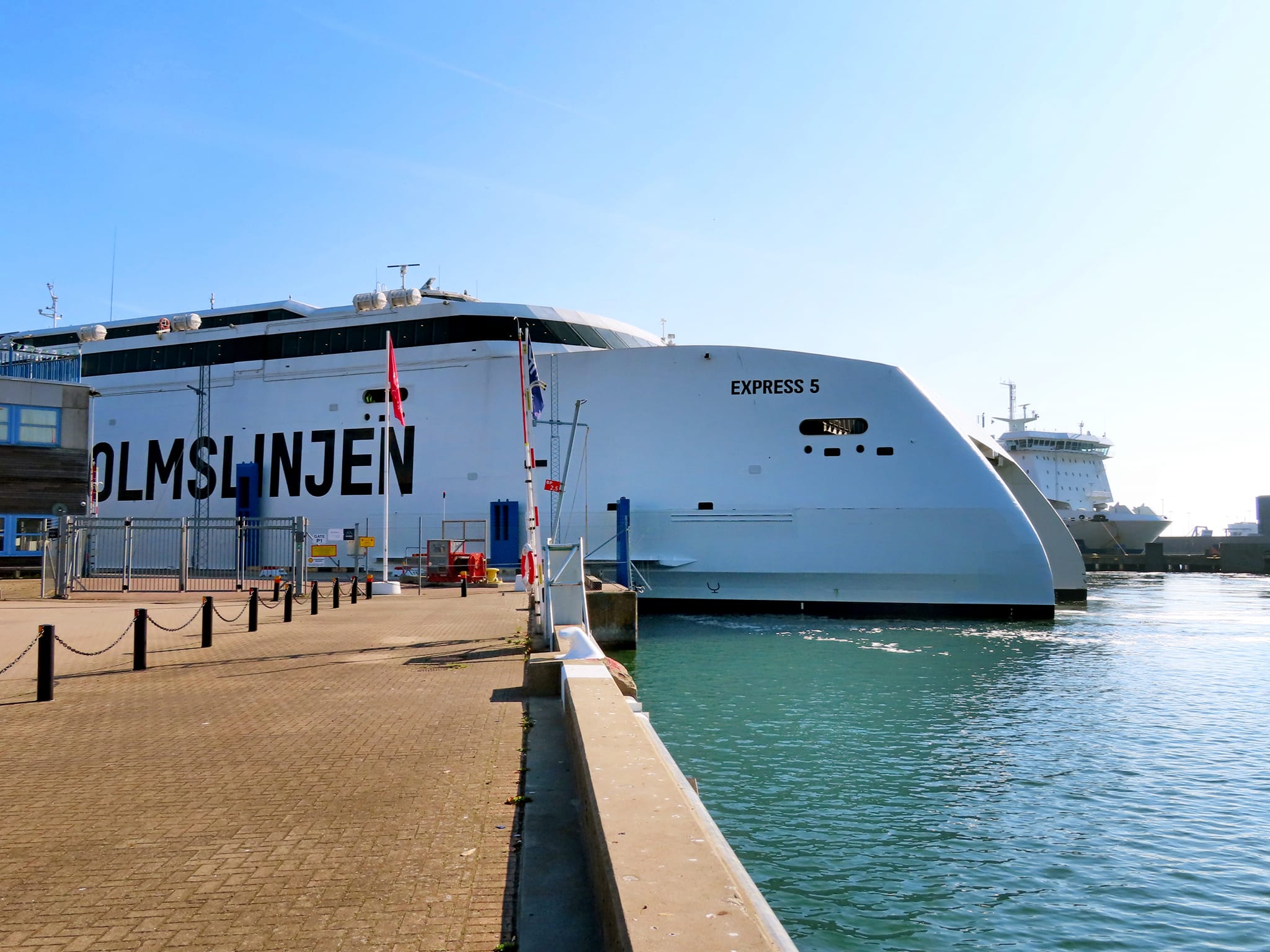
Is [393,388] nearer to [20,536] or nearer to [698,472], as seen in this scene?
[698,472]

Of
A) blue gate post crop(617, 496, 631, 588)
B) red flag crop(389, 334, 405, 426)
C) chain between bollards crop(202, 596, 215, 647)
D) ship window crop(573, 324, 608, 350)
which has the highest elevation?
ship window crop(573, 324, 608, 350)

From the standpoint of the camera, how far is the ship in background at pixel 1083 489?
2682 inches

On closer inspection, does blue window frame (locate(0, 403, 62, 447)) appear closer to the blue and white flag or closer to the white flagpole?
the white flagpole

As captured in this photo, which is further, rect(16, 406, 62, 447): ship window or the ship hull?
rect(16, 406, 62, 447): ship window

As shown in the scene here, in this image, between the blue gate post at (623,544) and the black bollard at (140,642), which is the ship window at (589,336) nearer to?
the blue gate post at (623,544)

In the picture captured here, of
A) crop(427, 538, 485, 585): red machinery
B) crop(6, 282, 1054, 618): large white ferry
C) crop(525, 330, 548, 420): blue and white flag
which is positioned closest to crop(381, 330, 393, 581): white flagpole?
crop(6, 282, 1054, 618): large white ferry

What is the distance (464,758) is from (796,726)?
20.7ft

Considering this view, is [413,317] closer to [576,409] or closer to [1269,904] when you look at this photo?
[576,409]

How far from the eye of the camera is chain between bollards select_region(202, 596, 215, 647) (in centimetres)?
1360

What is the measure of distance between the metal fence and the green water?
14.0 metres

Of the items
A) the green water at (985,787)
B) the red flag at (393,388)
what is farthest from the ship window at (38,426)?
the green water at (985,787)

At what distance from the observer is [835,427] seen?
25.2 m

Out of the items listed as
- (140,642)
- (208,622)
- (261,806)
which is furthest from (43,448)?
(261,806)

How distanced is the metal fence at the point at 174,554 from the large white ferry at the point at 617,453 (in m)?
1.17
